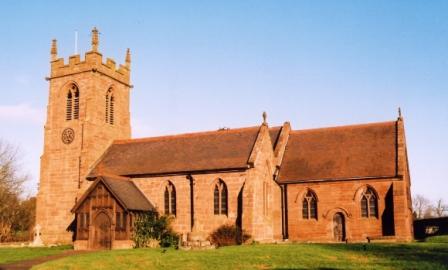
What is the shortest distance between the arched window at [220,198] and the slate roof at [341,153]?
18.5 ft

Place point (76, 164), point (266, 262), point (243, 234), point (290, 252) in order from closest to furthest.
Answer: point (266, 262) → point (290, 252) → point (243, 234) → point (76, 164)

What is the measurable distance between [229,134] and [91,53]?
15.6m

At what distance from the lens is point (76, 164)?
151 ft

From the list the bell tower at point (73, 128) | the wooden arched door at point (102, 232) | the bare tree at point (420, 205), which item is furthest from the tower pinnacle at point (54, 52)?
the bare tree at point (420, 205)

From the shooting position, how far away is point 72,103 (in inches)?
1911

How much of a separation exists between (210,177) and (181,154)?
4.44 meters

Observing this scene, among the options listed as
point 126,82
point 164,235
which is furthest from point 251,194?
point 126,82

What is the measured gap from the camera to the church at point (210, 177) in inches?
1490

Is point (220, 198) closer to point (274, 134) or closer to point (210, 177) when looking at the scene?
point (210, 177)

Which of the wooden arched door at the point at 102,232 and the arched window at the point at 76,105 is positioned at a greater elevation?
the arched window at the point at 76,105

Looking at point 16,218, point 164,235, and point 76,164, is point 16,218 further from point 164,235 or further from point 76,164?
point 164,235

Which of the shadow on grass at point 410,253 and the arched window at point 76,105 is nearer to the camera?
the shadow on grass at point 410,253

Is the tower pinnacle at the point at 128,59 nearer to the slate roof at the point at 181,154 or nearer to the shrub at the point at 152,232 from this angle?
the slate roof at the point at 181,154

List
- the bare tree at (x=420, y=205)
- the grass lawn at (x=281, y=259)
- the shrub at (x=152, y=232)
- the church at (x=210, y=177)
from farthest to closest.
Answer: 1. the bare tree at (x=420, y=205)
2. the church at (x=210, y=177)
3. the shrub at (x=152, y=232)
4. the grass lawn at (x=281, y=259)
